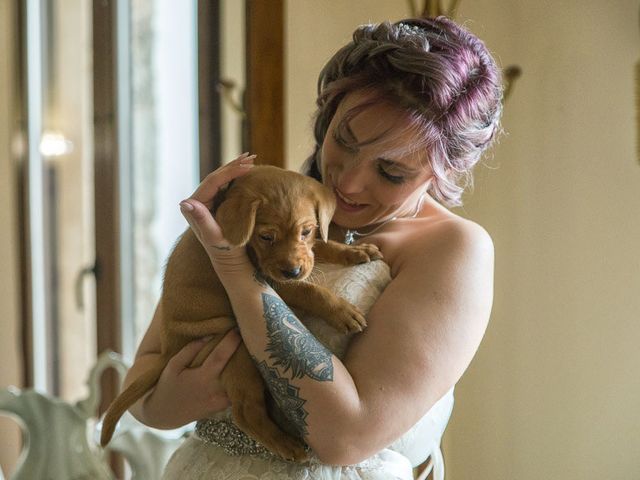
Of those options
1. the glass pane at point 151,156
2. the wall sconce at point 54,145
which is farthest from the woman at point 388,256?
the wall sconce at point 54,145

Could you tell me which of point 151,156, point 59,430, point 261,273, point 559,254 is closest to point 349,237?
point 261,273

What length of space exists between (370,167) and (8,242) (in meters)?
2.62

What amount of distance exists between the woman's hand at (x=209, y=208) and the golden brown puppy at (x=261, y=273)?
19 mm

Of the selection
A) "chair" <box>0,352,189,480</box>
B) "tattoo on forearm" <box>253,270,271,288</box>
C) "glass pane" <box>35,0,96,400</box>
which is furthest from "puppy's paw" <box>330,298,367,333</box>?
"glass pane" <box>35,0,96,400</box>

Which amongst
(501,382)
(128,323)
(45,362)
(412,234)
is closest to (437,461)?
(501,382)

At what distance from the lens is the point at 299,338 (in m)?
1.10

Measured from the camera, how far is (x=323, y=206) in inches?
47.0

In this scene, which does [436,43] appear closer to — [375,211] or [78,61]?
[375,211]

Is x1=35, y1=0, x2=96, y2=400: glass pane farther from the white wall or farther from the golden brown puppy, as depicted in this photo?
the golden brown puppy

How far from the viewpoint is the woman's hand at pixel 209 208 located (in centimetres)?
108

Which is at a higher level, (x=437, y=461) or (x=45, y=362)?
(x=437, y=461)

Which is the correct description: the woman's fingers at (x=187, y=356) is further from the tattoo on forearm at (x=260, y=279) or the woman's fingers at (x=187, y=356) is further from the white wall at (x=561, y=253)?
the white wall at (x=561, y=253)

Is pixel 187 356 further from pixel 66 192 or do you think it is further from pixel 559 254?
pixel 66 192

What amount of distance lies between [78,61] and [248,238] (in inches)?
105
